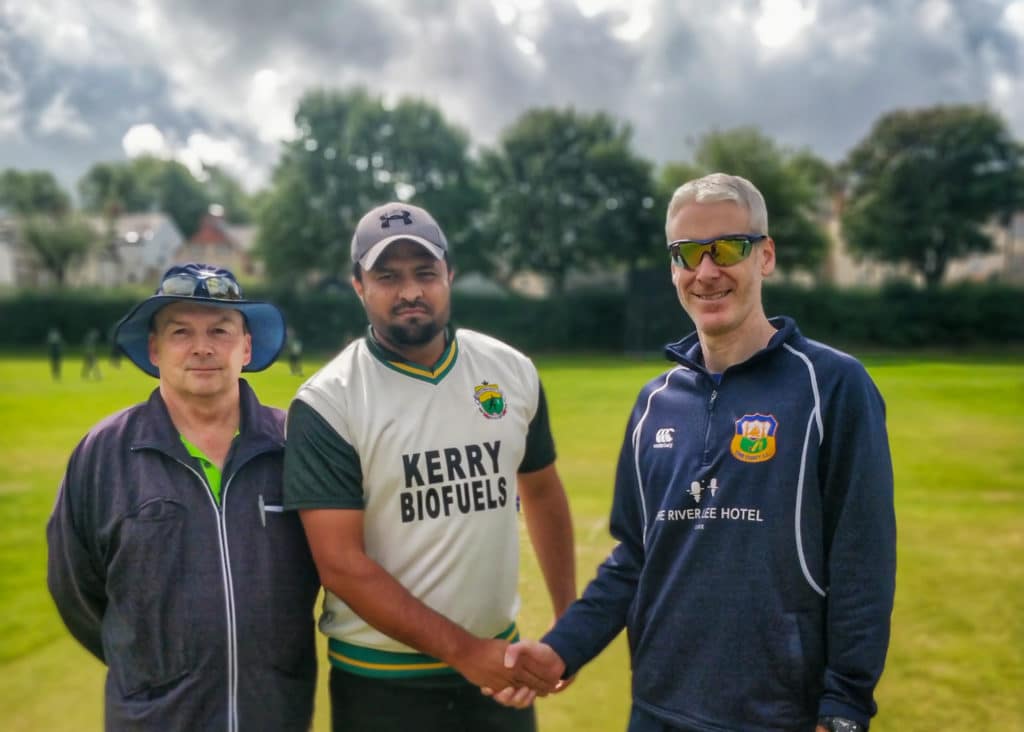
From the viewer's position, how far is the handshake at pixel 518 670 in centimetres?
243

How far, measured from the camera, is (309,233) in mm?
38969

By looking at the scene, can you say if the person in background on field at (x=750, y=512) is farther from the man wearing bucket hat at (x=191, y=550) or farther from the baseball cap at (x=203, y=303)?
the baseball cap at (x=203, y=303)

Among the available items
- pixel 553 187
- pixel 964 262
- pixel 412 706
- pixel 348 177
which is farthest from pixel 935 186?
pixel 412 706

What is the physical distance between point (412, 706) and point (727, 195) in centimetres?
176

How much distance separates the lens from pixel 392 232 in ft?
8.16

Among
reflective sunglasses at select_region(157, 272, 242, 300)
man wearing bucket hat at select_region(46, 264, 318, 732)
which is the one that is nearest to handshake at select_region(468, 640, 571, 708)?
man wearing bucket hat at select_region(46, 264, 318, 732)

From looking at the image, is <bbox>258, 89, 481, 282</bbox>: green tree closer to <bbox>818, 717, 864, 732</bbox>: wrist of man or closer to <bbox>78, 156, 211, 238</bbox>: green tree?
<bbox>818, 717, 864, 732</bbox>: wrist of man

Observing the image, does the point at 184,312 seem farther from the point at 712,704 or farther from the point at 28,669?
the point at 28,669

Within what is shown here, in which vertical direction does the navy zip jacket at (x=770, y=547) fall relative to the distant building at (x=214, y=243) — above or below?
below

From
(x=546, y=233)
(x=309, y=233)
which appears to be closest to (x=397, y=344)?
(x=546, y=233)

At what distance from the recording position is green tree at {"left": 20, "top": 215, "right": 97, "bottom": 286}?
49.9 m

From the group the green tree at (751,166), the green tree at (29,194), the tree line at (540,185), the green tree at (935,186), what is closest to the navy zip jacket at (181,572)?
the green tree at (751,166)

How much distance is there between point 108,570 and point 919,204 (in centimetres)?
3943

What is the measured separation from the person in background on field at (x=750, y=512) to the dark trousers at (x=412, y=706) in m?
0.54
